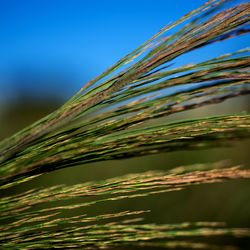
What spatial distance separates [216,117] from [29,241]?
549 millimetres

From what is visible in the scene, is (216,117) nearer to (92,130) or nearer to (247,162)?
(92,130)

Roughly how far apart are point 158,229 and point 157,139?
20cm

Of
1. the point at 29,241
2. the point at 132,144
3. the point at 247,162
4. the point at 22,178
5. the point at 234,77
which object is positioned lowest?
the point at 29,241

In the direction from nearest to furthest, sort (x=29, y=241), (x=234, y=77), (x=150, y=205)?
(x=234, y=77) → (x=29, y=241) → (x=150, y=205)

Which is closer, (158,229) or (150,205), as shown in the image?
(158,229)

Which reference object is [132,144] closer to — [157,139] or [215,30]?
[157,139]

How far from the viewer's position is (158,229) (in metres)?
0.54

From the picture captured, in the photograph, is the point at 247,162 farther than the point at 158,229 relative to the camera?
Yes

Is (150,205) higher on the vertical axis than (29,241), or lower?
higher

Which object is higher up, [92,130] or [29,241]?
[92,130]

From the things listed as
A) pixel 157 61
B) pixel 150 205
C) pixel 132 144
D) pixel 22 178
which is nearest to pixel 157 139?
pixel 132 144

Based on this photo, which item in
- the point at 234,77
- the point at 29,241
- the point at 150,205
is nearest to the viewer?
the point at 234,77

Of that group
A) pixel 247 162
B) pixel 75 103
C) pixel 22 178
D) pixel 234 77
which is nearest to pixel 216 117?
pixel 234 77

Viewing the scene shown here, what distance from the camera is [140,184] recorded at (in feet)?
1.89
